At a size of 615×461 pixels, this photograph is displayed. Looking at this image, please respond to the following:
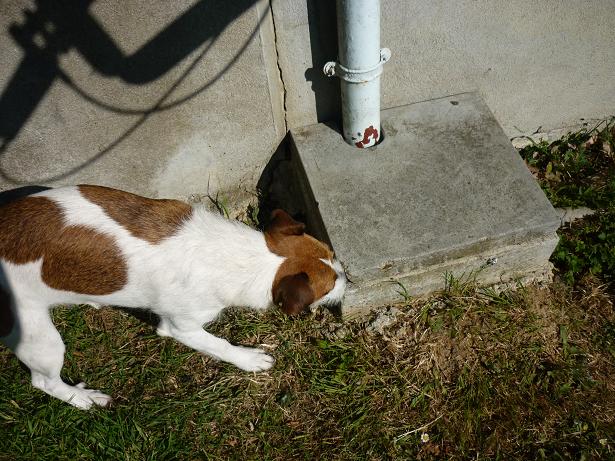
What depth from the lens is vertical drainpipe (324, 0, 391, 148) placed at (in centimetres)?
291

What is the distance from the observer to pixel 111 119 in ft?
10.8

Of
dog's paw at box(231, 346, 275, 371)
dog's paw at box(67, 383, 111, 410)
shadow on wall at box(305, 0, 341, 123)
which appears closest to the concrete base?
shadow on wall at box(305, 0, 341, 123)

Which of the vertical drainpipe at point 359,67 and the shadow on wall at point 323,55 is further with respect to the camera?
the shadow on wall at point 323,55

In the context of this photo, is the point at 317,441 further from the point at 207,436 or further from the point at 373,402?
the point at 207,436

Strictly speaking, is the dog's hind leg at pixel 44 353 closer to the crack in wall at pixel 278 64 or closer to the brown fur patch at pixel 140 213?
the brown fur patch at pixel 140 213

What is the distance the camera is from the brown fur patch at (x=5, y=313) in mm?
2734

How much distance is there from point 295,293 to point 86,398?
5.32 ft

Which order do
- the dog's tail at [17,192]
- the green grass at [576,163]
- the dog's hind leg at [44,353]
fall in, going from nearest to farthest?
the dog's hind leg at [44,353]
the dog's tail at [17,192]
the green grass at [576,163]

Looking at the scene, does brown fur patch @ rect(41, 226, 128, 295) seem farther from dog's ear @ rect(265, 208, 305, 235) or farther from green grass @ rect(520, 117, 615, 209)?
green grass @ rect(520, 117, 615, 209)

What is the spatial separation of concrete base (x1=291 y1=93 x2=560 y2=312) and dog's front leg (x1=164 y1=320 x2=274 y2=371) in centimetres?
67

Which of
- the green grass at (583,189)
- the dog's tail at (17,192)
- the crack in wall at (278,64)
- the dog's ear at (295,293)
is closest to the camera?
the dog's ear at (295,293)

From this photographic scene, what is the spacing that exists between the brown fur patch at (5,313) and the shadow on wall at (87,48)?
1030mm

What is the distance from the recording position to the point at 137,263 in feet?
9.20

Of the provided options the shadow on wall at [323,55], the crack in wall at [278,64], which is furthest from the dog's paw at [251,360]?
the shadow on wall at [323,55]
